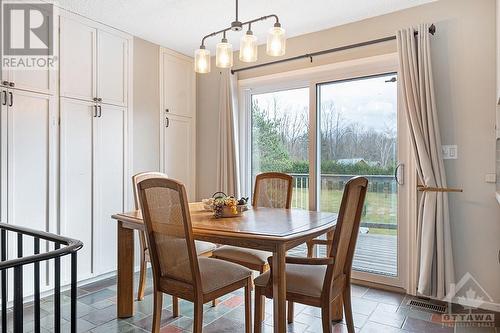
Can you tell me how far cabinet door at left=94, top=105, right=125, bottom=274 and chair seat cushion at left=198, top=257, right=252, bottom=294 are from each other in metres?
1.59

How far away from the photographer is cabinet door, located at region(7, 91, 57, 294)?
2.63 meters

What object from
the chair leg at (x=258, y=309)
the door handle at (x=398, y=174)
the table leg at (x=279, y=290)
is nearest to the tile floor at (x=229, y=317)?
the chair leg at (x=258, y=309)

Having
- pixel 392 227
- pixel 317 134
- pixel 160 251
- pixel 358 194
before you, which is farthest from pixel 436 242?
pixel 160 251

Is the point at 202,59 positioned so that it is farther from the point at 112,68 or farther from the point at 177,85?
the point at 177,85

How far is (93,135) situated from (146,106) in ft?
2.38

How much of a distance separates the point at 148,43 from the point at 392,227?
3.18 meters

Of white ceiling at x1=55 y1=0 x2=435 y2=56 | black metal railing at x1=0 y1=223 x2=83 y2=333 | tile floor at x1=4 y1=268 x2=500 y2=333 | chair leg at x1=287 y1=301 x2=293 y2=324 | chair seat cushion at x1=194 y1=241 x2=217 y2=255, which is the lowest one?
tile floor at x1=4 y1=268 x2=500 y2=333

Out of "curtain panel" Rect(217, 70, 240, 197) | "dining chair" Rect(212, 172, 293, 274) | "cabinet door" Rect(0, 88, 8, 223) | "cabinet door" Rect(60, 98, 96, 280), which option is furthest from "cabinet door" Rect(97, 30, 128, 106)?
"dining chair" Rect(212, 172, 293, 274)

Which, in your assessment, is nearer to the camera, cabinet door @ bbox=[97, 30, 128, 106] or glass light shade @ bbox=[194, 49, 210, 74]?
glass light shade @ bbox=[194, 49, 210, 74]

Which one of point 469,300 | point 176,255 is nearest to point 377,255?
point 469,300

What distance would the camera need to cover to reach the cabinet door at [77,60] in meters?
2.95

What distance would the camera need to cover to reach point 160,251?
1928 millimetres

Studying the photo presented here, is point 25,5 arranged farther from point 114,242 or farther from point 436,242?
point 436,242

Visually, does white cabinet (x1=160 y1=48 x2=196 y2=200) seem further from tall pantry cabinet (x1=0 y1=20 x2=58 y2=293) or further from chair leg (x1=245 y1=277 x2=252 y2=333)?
chair leg (x1=245 y1=277 x2=252 y2=333)
